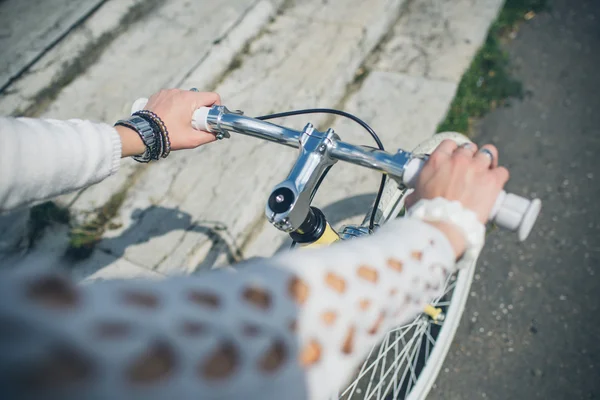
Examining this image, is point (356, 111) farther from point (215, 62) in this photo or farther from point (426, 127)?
point (215, 62)

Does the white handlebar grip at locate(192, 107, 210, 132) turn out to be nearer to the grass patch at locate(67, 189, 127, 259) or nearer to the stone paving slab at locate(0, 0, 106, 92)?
the grass patch at locate(67, 189, 127, 259)

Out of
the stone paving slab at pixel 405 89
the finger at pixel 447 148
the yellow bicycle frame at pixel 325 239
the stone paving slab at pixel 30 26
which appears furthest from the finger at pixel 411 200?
the stone paving slab at pixel 30 26

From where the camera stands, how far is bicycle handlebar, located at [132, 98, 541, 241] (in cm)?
102

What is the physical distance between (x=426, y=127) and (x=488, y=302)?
3.75 feet

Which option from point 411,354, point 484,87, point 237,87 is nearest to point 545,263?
point 411,354

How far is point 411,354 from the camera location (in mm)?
2121

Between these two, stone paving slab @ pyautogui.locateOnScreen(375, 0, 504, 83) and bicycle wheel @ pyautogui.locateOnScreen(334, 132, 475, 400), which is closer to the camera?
bicycle wheel @ pyautogui.locateOnScreen(334, 132, 475, 400)

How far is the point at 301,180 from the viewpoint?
1141 mm

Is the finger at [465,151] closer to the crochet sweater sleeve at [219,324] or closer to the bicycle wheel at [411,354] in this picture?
the crochet sweater sleeve at [219,324]

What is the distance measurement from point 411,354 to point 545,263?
97 cm

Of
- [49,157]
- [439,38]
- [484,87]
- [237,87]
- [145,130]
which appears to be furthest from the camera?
[439,38]

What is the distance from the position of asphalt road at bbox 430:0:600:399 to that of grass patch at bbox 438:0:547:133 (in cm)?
10

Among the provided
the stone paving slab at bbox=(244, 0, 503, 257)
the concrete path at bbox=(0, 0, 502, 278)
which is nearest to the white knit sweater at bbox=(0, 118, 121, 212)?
the concrete path at bbox=(0, 0, 502, 278)

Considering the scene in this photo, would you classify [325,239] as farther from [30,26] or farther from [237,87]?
[30,26]
